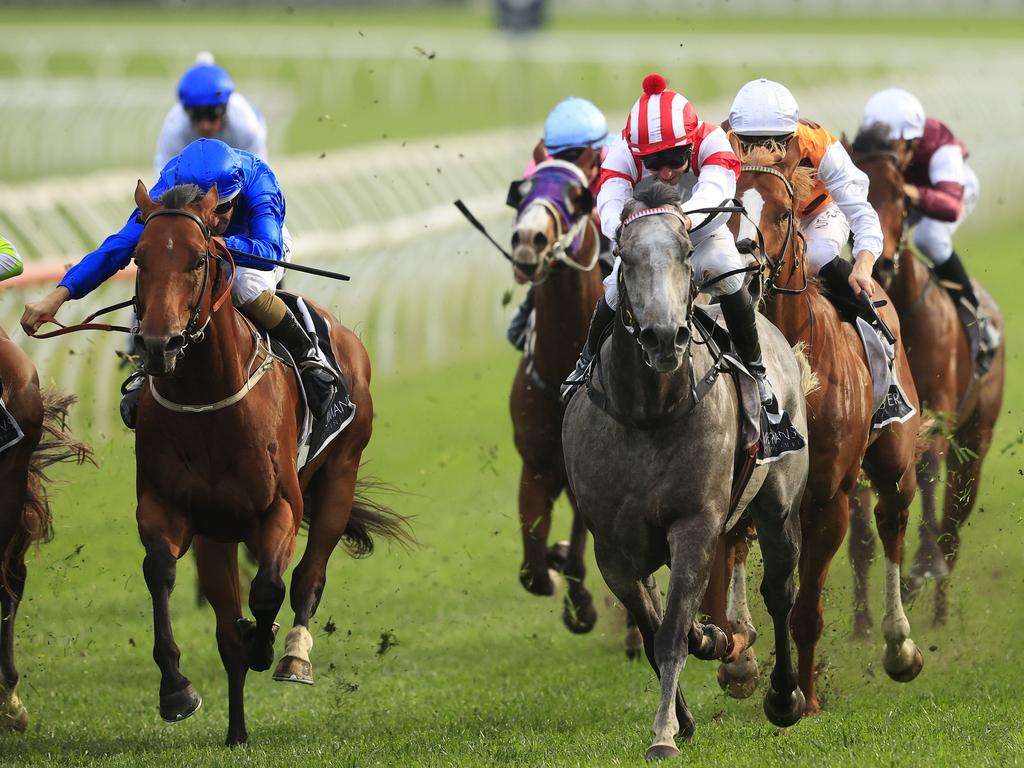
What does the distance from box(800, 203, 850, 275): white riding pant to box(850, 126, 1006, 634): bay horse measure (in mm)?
1041

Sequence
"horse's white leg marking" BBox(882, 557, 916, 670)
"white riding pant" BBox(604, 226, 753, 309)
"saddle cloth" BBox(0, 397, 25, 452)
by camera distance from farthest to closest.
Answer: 1. "horse's white leg marking" BBox(882, 557, 916, 670)
2. "saddle cloth" BBox(0, 397, 25, 452)
3. "white riding pant" BBox(604, 226, 753, 309)

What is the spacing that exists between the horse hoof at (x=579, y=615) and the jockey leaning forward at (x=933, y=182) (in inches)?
92.1

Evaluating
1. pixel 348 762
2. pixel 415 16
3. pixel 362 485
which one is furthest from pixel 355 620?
pixel 415 16

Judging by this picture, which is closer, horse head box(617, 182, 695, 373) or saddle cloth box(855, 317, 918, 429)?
horse head box(617, 182, 695, 373)

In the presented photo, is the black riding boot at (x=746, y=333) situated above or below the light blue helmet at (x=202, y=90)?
below

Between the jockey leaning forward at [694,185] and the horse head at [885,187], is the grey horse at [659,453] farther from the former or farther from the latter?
the horse head at [885,187]

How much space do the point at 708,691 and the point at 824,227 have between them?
6.32 feet

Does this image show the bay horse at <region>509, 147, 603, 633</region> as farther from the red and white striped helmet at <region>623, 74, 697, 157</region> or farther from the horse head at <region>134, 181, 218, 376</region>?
the horse head at <region>134, 181, 218, 376</region>

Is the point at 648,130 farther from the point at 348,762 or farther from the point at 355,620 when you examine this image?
the point at 355,620

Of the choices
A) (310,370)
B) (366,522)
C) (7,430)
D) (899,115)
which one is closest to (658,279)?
(310,370)

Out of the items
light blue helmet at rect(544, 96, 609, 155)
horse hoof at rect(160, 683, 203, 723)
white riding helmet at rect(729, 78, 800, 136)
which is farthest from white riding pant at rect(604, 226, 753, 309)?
light blue helmet at rect(544, 96, 609, 155)

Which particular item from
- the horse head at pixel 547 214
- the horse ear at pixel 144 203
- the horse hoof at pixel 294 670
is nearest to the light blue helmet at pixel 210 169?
the horse ear at pixel 144 203

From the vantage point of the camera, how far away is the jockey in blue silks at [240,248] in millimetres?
5762

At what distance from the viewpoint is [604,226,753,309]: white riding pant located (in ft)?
18.5
